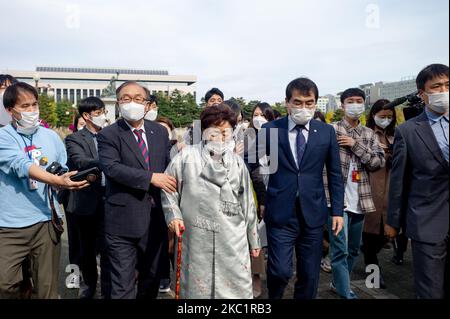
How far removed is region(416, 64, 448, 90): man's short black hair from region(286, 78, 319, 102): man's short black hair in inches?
32.4

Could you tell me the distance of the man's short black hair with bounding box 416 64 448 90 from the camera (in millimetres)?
2561

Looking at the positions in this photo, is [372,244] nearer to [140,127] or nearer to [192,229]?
[192,229]

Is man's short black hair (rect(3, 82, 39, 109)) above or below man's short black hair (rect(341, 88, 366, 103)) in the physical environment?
below

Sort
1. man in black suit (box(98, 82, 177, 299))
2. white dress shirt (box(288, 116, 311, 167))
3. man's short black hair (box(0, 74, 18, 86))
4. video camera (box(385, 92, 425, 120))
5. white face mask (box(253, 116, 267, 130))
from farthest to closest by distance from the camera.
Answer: white face mask (box(253, 116, 267, 130)), man's short black hair (box(0, 74, 18, 86)), video camera (box(385, 92, 425, 120)), white dress shirt (box(288, 116, 311, 167)), man in black suit (box(98, 82, 177, 299))

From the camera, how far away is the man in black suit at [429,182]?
2541mm

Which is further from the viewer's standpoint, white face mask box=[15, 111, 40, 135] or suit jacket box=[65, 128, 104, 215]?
suit jacket box=[65, 128, 104, 215]

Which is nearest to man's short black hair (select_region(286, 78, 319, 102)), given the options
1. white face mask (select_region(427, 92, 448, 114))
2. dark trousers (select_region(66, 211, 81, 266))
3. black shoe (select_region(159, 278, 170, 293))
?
white face mask (select_region(427, 92, 448, 114))

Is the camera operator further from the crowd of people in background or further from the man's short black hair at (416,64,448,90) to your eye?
the man's short black hair at (416,64,448,90)

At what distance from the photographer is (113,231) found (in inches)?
123

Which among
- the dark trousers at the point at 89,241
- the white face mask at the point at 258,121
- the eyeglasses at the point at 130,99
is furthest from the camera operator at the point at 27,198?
the white face mask at the point at 258,121

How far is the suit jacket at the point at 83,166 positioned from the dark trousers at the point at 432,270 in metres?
3.02

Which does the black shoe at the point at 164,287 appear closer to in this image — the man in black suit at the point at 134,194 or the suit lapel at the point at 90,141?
the man in black suit at the point at 134,194

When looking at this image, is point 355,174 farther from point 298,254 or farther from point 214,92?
point 214,92

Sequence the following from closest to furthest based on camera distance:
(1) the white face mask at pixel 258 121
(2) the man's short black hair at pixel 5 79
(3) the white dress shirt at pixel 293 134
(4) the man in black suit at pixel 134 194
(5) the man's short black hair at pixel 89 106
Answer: (4) the man in black suit at pixel 134 194 → (3) the white dress shirt at pixel 293 134 → (5) the man's short black hair at pixel 89 106 → (2) the man's short black hair at pixel 5 79 → (1) the white face mask at pixel 258 121
